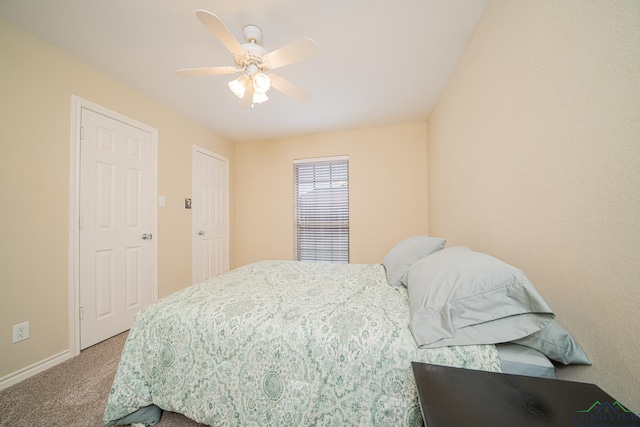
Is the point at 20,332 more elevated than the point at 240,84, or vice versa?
the point at 240,84

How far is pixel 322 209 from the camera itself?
12.2 ft

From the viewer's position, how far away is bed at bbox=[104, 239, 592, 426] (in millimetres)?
841

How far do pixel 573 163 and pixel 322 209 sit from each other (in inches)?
120

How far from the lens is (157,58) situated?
1.88 meters

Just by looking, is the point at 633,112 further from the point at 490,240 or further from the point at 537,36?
the point at 490,240

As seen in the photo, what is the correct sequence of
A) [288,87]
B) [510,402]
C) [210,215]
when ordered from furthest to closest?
[210,215] < [288,87] < [510,402]

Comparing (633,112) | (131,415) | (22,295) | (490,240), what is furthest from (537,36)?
(22,295)

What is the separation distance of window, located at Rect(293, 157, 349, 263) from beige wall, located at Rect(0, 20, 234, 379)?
253 centimetres

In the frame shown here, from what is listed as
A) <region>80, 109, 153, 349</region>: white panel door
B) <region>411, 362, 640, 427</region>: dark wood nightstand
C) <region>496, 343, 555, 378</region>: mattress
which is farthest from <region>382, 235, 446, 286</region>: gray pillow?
<region>80, 109, 153, 349</region>: white panel door

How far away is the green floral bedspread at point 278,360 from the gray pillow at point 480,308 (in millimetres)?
47

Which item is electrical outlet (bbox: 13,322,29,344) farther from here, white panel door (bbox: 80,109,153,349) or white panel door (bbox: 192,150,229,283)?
white panel door (bbox: 192,150,229,283)

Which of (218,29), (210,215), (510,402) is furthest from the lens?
(210,215)

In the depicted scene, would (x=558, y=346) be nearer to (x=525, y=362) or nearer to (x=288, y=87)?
(x=525, y=362)

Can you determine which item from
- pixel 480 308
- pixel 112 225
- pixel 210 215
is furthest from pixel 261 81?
pixel 210 215
